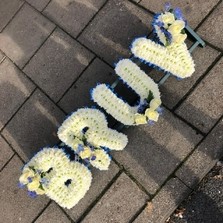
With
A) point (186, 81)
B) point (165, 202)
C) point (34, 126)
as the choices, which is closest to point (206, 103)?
point (186, 81)

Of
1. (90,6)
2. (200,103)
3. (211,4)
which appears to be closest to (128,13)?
(90,6)

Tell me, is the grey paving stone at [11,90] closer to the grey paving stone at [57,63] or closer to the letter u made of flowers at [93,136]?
the grey paving stone at [57,63]

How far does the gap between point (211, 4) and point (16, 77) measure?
2.56 m

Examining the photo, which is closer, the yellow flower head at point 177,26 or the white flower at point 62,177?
the yellow flower head at point 177,26

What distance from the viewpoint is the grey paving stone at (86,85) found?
492cm

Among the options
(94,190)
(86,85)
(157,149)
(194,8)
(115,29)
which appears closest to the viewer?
(157,149)

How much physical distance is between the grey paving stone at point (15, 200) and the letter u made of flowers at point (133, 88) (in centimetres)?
129

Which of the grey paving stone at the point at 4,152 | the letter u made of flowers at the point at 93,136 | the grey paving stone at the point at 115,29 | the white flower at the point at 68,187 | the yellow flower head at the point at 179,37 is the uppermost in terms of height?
the yellow flower head at the point at 179,37

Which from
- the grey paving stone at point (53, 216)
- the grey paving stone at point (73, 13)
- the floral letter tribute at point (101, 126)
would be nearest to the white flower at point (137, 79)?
the floral letter tribute at point (101, 126)

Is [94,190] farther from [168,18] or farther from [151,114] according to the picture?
[168,18]

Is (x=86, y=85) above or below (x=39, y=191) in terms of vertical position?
above

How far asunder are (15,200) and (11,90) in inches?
55.6

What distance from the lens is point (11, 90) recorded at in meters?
5.39

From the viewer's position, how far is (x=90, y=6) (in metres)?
5.36
